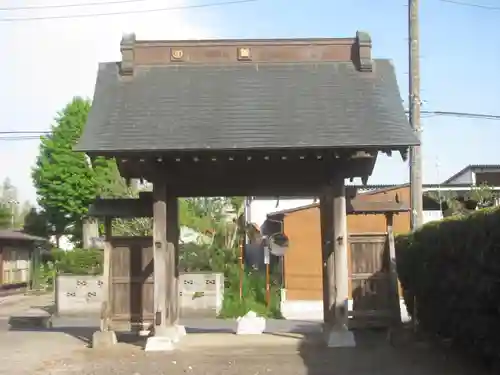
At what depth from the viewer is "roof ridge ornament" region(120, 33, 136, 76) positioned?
1373cm

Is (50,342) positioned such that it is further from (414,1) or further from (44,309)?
(44,309)

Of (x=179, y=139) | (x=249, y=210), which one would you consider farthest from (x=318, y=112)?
(x=249, y=210)

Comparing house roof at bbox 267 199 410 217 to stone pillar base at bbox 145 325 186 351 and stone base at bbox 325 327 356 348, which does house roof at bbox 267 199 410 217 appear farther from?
stone pillar base at bbox 145 325 186 351

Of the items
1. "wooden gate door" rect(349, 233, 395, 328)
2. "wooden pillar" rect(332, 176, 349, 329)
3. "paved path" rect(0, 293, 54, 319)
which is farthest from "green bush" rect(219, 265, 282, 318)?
"wooden pillar" rect(332, 176, 349, 329)

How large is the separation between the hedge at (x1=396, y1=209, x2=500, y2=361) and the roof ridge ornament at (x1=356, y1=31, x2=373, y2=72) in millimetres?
3577

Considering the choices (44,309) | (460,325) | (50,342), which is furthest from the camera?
(44,309)

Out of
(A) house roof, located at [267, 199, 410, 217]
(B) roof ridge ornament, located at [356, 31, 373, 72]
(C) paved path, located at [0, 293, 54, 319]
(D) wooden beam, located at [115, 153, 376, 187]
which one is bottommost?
(C) paved path, located at [0, 293, 54, 319]

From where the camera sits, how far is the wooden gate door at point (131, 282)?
13562mm

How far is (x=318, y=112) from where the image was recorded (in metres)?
12.7

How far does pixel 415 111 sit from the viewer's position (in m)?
15.3

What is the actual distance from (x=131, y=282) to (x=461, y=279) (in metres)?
6.99

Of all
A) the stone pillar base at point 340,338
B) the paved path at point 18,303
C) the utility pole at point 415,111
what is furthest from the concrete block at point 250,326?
the paved path at point 18,303

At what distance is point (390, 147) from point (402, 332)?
3.89m

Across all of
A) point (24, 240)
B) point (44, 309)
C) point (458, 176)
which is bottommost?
point (44, 309)
